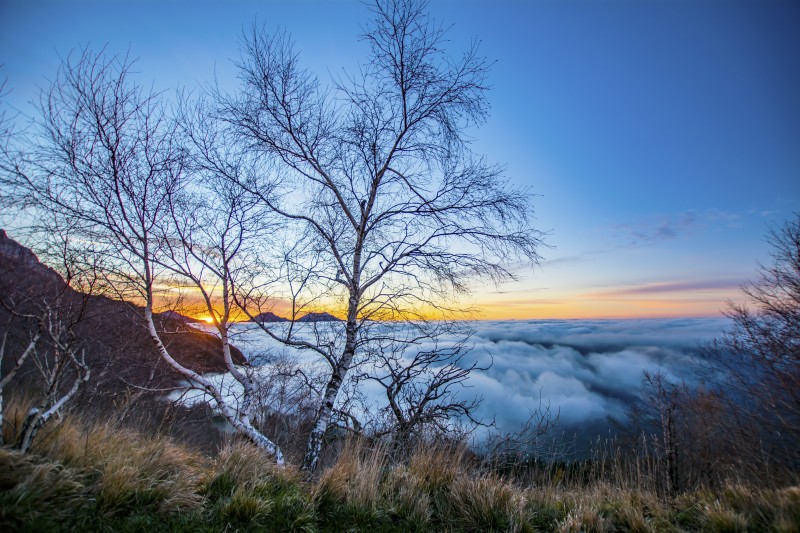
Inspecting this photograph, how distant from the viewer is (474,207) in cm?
599

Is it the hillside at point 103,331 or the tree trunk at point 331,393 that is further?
the tree trunk at point 331,393

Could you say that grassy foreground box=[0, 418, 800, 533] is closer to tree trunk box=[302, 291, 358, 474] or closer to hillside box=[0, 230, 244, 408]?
hillside box=[0, 230, 244, 408]

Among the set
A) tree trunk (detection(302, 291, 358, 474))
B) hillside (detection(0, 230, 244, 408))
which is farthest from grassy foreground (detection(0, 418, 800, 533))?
tree trunk (detection(302, 291, 358, 474))

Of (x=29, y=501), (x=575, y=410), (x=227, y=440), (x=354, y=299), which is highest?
(x=354, y=299)

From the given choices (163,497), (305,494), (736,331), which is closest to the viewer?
(163,497)

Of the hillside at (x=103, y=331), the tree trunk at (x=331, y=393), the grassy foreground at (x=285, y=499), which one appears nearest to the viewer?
the grassy foreground at (x=285, y=499)

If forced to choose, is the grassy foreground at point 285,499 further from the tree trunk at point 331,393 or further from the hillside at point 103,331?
the tree trunk at point 331,393

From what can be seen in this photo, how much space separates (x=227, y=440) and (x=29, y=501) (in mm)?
1967

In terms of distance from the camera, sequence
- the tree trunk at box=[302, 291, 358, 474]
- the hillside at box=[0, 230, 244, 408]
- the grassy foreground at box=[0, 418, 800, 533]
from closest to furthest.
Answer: the grassy foreground at box=[0, 418, 800, 533] < the hillside at box=[0, 230, 244, 408] < the tree trunk at box=[302, 291, 358, 474]

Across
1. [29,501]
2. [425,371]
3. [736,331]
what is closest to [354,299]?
[425,371]

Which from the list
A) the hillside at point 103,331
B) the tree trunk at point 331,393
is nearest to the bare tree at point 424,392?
the tree trunk at point 331,393

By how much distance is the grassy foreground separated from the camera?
243cm

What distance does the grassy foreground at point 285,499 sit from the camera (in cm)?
243

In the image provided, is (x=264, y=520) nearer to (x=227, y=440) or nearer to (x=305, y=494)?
(x=305, y=494)
